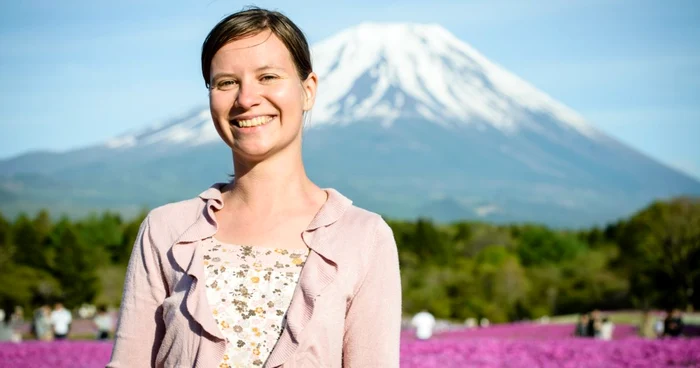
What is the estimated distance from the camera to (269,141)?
286cm

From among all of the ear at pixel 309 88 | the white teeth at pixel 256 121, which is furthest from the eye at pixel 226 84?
the ear at pixel 309 88

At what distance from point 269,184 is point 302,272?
0.96ft

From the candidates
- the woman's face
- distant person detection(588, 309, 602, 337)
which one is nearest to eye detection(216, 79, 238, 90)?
the woman's face

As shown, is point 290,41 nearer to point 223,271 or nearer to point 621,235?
point 223,271

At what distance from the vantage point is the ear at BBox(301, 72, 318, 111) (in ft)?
9.84

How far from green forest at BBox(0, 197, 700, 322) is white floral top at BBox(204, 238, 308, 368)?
1914 inches

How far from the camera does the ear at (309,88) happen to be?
3.00 metres

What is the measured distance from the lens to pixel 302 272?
2748 mm

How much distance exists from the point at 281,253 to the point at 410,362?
8388 millimetres

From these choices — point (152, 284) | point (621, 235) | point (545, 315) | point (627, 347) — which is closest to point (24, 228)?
point (545, 315)

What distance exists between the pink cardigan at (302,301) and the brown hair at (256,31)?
1.38 feet

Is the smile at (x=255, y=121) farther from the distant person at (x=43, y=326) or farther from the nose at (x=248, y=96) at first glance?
the distant person at (x=43, y=326)

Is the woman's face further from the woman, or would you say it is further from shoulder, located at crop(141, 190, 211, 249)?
shoulder, located at crop(141, 190, 211, 249)

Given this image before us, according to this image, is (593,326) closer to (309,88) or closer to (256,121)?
(309,88)
